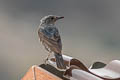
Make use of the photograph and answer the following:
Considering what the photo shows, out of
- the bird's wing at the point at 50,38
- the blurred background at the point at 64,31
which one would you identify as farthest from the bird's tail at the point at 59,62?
the blurred background at the point at 64,31

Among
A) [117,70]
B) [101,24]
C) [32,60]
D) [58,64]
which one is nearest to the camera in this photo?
[58,64]

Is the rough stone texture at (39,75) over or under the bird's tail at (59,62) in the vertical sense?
under

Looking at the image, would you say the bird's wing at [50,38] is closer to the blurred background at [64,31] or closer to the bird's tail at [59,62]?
the bird's tail at [59,62]

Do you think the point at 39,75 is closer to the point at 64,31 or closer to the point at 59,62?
the point at 59,62

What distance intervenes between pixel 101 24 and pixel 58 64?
1.13 metres

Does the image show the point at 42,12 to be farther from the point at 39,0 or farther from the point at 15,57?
the point at 15,57

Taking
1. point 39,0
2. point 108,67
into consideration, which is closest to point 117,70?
point 108,67

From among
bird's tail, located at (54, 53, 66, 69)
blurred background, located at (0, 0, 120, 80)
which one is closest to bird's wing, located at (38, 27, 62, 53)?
bird's tail, located at (54, 53, 66, 69)

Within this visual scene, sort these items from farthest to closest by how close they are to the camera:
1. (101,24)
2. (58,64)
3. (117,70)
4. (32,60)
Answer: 1. (32,60)
2. (101,24)
3. (117,70)
4. (58,64)

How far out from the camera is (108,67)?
4.07 ft

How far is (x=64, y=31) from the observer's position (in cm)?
215

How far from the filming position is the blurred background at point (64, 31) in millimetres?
2004

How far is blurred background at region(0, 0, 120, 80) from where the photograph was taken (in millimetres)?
2004

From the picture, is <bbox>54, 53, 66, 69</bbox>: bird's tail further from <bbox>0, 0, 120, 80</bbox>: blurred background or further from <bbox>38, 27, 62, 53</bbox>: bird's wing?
<bbox>0, 0, 120, 80</bbox>: blurred background
